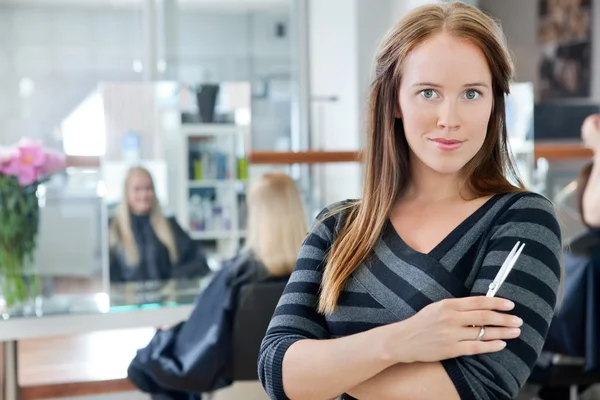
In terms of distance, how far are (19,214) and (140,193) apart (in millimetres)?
514

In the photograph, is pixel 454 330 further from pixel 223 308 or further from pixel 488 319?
pixel 223 308

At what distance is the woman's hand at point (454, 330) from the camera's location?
Result: 0.89 m

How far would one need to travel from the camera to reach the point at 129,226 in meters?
2.86

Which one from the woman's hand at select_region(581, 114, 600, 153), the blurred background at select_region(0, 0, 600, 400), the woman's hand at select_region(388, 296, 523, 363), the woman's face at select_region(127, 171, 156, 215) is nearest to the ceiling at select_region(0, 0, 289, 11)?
the blurred background at select_region(0, 0, 600, 400)

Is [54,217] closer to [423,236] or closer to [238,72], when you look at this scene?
[238,72]

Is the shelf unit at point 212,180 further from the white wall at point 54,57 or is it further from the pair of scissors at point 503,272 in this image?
the pair of scissors at point 503,272

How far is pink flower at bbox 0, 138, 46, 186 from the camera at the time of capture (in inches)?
96.8

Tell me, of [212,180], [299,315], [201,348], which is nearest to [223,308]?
[201,348]

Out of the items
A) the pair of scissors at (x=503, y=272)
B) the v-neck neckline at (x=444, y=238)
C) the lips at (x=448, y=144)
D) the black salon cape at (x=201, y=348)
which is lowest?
the black salon cape at (x=201, y=348)

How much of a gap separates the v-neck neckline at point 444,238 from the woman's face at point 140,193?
1.97 m

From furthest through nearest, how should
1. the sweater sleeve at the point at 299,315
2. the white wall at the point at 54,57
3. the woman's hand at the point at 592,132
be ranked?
the white wall at the point at 54,57, the woman's hand at the point at 592,132, the sweater sleeve at the point at 299,315

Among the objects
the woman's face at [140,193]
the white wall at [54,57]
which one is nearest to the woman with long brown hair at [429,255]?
the woman's face at [140,193]

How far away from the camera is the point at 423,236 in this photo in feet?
3.29

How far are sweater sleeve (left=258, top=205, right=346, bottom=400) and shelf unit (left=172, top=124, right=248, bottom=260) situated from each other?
6.10ft
